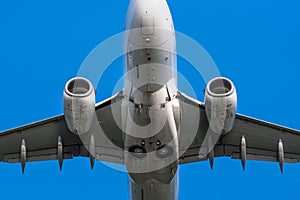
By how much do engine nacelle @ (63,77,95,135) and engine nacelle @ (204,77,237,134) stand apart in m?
4.02

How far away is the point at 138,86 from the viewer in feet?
95.8

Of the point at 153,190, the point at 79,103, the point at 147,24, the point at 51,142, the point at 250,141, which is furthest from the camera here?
the point at 250,141

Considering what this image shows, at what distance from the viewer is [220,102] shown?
29.7 meters

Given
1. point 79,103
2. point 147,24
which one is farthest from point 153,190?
point 147,24

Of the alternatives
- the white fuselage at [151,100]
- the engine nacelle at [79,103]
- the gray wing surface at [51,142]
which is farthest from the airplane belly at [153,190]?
the engine nacelle at [79,103]

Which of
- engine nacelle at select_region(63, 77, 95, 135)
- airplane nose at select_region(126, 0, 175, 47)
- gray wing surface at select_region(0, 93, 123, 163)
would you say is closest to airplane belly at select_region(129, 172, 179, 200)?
gray wing surface at select_region(0, 93, 123, 163)

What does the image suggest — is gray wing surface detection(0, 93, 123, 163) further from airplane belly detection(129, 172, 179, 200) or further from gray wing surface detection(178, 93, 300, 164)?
gray wing surface detection(178, 93, 300, 164)

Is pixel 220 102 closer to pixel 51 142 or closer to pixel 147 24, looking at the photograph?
pixel 147 24

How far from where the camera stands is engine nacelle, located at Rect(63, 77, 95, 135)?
29.5 meters

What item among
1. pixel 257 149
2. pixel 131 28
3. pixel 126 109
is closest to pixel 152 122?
pixel 126 109

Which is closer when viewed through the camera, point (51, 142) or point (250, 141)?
point (51, 142)

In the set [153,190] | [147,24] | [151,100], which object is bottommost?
[153,190]

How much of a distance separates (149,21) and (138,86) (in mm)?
2541

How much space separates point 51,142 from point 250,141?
7621 mm
